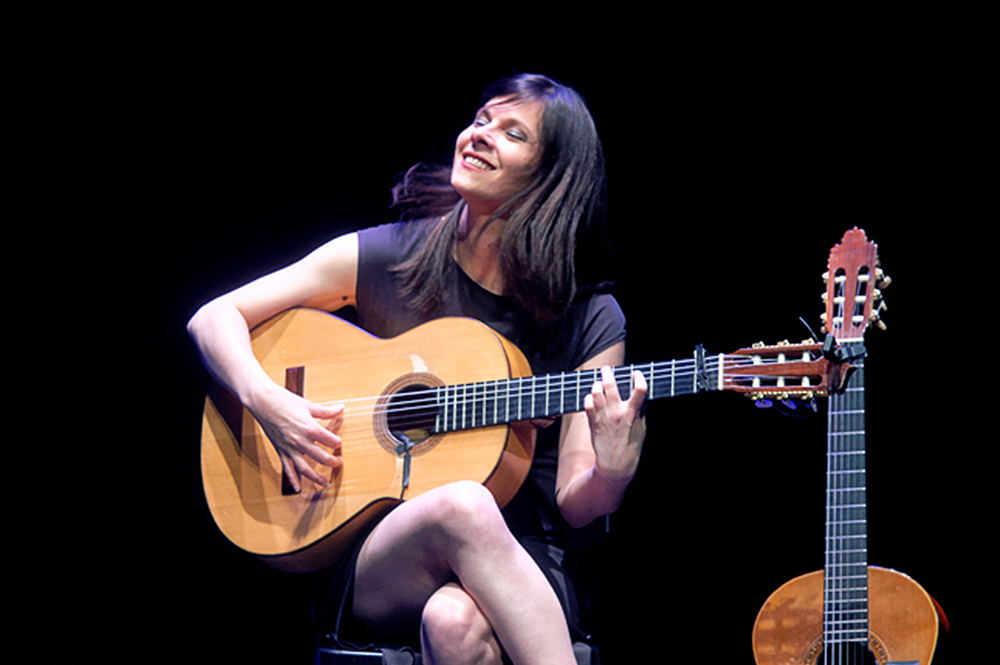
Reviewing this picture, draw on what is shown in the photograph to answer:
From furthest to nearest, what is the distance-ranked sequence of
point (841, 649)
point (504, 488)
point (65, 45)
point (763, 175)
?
point (65, 45) < point (763, 175) < point (504, 488) < point (841, 649)

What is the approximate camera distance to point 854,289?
1.74 m

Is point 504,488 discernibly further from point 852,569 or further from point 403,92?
point 403,92

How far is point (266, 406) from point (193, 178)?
991mm

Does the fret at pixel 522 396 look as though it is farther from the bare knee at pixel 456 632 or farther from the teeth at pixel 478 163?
the teeth at pixel 478 163

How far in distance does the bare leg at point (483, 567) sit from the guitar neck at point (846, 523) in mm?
579

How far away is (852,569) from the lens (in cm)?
181

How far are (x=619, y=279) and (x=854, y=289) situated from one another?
0.79 meters

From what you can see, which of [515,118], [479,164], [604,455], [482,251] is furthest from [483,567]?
[515,118]

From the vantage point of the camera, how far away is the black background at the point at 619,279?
7.07ft

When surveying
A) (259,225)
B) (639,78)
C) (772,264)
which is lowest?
(772,264)

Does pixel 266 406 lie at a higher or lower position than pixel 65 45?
lower

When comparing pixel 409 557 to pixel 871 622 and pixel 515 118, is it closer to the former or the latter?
pixel 871 622

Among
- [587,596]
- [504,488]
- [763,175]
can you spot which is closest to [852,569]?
[587,596]

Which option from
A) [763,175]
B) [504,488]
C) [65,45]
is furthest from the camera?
[65,45]
